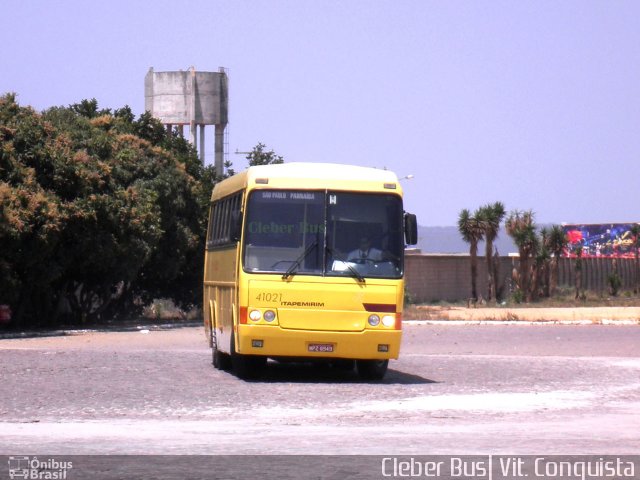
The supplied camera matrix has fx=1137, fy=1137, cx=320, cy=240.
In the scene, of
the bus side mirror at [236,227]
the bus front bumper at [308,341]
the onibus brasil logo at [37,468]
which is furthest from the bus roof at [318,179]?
the onibus brasil logo at [37,468]

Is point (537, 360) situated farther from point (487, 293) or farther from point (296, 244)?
point (487, 293)

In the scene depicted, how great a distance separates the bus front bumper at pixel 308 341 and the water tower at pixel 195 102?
A: 197ft

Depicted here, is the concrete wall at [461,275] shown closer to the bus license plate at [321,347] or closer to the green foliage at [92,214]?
the green foliage at [92,214]

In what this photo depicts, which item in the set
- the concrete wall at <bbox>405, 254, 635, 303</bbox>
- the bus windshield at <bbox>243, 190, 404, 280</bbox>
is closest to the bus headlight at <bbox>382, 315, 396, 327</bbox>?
the bus windshield at <bbox>243, 190, 404, 280</bbox>

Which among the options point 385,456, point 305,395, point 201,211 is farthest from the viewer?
point 201,211

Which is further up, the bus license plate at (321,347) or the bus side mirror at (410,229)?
the bus side mirror at (410,229)

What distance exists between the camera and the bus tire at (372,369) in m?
18.5

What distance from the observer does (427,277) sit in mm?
66438

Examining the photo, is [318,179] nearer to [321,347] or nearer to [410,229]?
[410,229]

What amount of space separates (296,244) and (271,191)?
959mm

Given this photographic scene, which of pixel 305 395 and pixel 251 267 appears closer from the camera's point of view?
pixel 305 395

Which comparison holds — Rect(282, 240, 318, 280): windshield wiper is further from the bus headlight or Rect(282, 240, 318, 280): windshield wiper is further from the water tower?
the water tower

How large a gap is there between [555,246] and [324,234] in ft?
181

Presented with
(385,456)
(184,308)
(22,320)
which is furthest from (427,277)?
(385,456)
